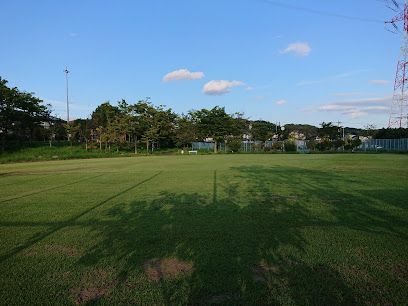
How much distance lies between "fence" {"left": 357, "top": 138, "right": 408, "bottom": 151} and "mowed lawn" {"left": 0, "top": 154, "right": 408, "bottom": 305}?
2040 inches

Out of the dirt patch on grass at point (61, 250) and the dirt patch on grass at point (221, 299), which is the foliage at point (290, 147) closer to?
the dirt patch on grass at point (61, 250)

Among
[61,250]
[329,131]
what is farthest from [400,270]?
[329,131]

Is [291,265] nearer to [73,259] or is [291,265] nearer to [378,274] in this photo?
[378,274]

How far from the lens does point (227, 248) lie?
5023 mm

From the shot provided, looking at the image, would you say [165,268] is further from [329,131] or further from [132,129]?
[329,131]

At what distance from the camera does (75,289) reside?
3.76 meters

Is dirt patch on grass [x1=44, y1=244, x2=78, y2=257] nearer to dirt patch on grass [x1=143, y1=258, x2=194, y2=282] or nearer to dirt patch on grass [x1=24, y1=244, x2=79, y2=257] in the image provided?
dirt patch on grass [x1=24, y1=244, x2=79, y2=257]

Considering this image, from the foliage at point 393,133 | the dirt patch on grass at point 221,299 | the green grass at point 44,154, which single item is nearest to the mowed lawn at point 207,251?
the dirt patch on grass at point 221,299

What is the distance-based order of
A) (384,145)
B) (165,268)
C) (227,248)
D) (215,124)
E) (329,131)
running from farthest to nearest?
(329,131)
(384,145)
(215,124)
(227,248)
(165,268)

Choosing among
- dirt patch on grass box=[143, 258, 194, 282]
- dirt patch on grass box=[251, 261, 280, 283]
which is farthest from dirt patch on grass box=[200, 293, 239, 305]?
dirt patch on grass box=[143, 258, 194, 282]

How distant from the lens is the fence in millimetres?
55562

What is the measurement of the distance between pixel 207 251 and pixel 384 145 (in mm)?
62186

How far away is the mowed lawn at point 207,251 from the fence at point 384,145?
170 ft

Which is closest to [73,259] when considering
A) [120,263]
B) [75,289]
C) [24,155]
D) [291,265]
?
[120,263]
